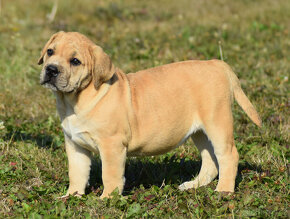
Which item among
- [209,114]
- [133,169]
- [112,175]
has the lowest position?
[133,169]

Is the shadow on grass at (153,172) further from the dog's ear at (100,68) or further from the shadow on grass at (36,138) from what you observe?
the dog's ear at (100,68)

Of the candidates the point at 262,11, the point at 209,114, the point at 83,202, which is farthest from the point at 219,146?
the point at 262,11

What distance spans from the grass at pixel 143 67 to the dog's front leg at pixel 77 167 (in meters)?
0.16

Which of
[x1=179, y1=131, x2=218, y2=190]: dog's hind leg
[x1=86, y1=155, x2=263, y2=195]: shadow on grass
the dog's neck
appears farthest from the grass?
the dog's neck

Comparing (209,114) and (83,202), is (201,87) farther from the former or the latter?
(83,202)

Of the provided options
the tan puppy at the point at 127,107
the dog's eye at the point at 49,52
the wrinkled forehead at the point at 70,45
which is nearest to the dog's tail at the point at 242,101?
the tan puppy at the point at 127,107

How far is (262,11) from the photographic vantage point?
36.8ft

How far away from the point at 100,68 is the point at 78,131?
599 millimetres

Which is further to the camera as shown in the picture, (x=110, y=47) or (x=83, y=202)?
(x=110, y=47)

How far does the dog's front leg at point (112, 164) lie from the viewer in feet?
13.9

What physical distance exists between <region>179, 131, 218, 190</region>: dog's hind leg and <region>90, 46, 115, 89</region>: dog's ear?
1.43 meters

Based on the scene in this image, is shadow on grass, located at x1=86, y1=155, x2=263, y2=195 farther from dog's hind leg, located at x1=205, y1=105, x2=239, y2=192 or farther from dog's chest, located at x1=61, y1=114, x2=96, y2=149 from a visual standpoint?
dog's chest, located at x1=61, y1=114, x2=96, y2=149

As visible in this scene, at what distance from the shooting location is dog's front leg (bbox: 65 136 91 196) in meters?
4.65

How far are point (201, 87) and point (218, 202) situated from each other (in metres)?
1.11
